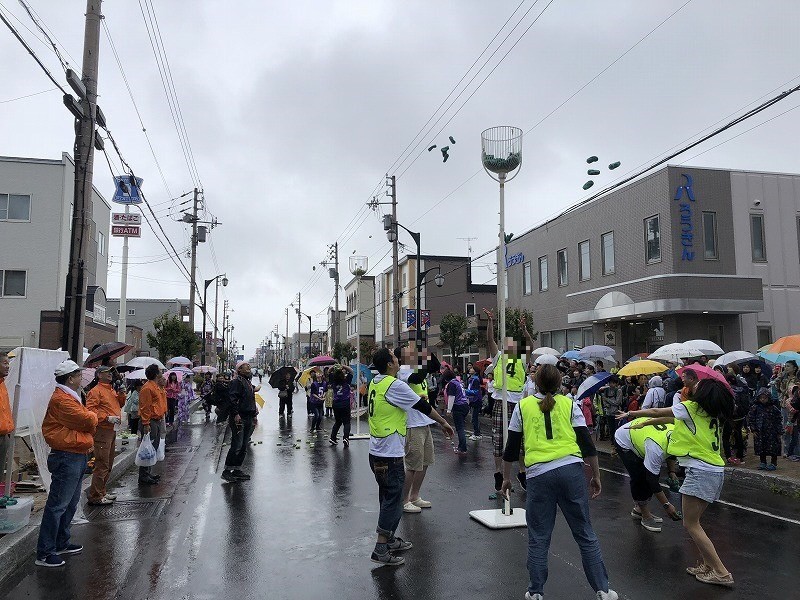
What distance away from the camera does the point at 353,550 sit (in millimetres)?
6168

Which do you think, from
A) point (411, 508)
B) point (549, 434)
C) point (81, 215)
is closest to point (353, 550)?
point (411, 508)

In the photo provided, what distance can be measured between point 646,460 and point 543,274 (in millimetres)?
24311

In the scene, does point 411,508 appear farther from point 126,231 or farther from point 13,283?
point 13,283

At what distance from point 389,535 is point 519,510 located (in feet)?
7.48

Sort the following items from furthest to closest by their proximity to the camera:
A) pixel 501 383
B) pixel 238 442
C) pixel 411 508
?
pixel 238 442 < pixel 501 383 < pixel 411 508

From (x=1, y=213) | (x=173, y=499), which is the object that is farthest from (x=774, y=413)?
(x=1, y=213)

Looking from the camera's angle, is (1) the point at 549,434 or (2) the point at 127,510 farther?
(2) the point at 127,510

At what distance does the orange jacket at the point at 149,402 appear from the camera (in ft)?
31.8

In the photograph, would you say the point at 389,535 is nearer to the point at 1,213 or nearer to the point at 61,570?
the point at 61,570

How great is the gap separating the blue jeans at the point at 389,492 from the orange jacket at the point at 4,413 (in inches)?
146

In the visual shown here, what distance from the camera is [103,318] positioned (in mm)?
36281

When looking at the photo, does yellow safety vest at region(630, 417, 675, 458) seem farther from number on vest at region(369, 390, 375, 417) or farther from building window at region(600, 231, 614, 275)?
building window at region(600, 231, 614, 275)

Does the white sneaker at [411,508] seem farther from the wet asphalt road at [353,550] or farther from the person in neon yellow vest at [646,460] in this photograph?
the person in neon yellow vest at [646,460]

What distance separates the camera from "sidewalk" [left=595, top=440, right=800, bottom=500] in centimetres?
894
